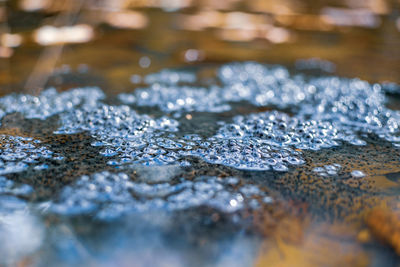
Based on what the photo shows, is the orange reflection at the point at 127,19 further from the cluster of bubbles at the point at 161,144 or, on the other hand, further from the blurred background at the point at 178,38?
the cluster of bubbles at the point at 161,144

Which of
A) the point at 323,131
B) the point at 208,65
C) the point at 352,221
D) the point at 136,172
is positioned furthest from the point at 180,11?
the point at 352,221

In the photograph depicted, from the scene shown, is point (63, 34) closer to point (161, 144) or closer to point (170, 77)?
point (170, 77)

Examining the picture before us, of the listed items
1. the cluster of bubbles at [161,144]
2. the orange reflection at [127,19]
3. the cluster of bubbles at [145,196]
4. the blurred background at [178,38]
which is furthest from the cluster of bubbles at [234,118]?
the orange reflection at [127,19]

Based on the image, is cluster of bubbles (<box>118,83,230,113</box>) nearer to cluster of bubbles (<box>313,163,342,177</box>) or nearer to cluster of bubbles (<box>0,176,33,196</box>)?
cluster of bubbles (<box>313,163,342,177</box>)

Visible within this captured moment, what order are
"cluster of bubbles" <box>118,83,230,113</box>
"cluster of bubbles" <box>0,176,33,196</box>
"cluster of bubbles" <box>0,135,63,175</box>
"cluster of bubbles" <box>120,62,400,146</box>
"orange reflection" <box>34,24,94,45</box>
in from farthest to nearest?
"orange reflection" <box>34,24,94,45</box>
"cluster of bubbles" <box>118,83,230,113</box>
"cluster of bubbles" <box>120,62,400,146</box>
"cluster of bubbles" <box>0,135,63,175</box>
"cluster of bubbles" <box>0,176,33,196</box>

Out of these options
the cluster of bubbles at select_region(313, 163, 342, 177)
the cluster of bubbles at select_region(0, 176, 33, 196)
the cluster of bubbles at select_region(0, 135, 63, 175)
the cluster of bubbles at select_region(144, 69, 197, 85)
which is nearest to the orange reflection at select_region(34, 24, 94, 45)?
the cluster of bubbles at select_region(144, 69, 197, 85)

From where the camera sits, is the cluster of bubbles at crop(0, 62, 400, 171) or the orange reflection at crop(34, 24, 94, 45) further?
the orange reflection at crop(34, 24, 94, 45)
